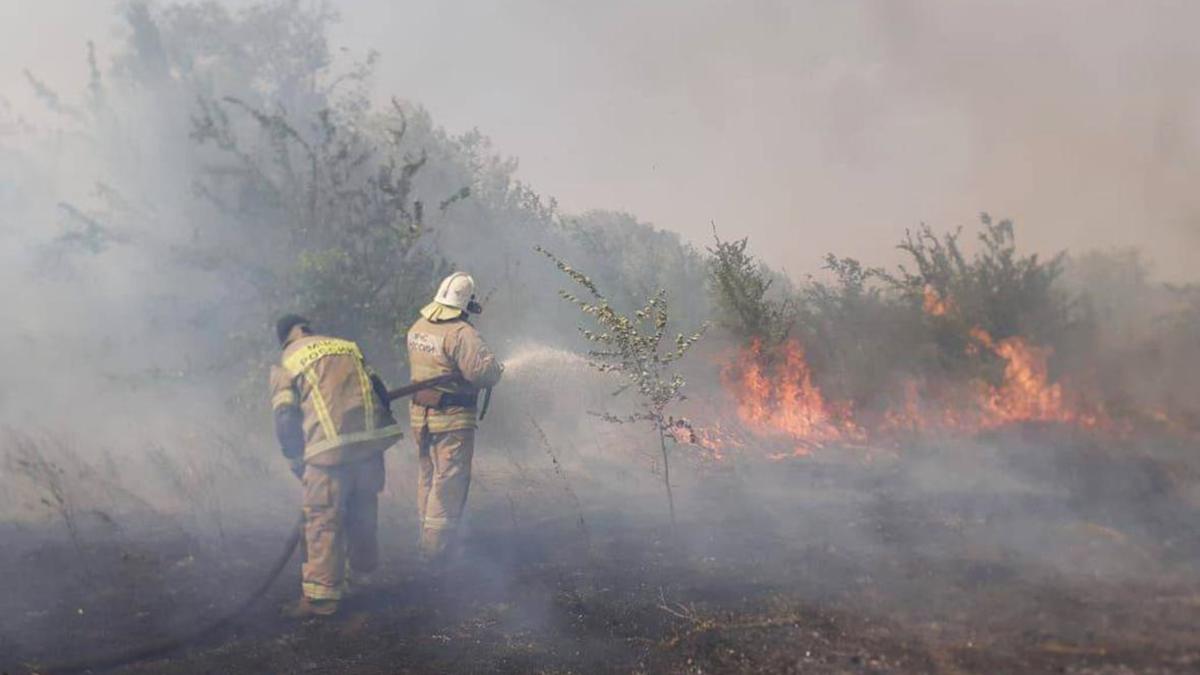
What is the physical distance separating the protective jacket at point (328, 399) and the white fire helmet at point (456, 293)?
1002mm

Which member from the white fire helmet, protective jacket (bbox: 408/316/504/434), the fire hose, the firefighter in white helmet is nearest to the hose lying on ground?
the fire hose

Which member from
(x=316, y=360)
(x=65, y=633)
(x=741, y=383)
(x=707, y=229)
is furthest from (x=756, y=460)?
(x=707, y=229)

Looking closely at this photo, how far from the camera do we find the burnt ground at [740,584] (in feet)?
14.0

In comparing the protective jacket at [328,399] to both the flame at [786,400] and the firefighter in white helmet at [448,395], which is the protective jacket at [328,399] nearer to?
the firefighter in white helmet at [448,395]

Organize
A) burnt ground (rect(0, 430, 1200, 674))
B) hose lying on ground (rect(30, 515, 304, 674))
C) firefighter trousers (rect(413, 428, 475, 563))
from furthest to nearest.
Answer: firefighter trousers (rect(413, 428, 475, 563)) < hose lying on ground (rect(30, 515, 304, 674)) < burnt ground (rect(0, 430, 1200, 674))

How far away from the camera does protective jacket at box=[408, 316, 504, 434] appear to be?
262 inches

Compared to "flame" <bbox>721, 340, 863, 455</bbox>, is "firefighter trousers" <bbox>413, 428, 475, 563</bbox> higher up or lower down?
lower down

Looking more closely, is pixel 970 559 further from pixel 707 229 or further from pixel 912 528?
pixel 707 229

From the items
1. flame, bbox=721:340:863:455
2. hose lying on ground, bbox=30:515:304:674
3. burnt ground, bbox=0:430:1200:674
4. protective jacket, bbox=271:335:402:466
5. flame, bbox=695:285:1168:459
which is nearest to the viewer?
burnt ground, bbox=0:430:1200:674

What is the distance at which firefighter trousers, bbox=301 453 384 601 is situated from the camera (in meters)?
5.63

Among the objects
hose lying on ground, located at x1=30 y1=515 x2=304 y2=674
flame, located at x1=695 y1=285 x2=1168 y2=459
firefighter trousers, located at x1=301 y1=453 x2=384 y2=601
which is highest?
flame, located at x1=695 y1=285 x2=1168 y2=459

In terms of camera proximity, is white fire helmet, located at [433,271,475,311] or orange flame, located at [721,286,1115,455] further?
orange flame, located at [721,286,1115,455]

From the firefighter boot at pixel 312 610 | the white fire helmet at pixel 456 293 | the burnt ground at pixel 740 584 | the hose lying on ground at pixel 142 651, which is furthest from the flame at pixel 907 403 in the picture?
the hose lying on ground at pixel 142 651

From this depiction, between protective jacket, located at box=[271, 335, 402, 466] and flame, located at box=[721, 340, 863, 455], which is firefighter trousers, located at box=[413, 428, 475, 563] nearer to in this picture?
protective jacket, located at box=[271, 335, 402, 466]
